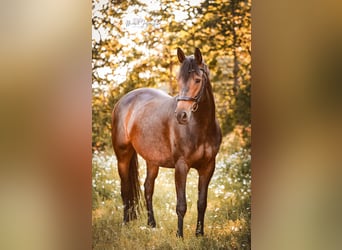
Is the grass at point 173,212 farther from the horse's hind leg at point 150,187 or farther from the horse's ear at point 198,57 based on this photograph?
the horse's ear at point 198,57

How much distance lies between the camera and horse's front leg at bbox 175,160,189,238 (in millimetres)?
2893

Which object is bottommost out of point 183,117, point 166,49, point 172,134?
point 172,134

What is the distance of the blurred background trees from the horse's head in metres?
0.04

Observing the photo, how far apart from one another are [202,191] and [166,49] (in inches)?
34.1

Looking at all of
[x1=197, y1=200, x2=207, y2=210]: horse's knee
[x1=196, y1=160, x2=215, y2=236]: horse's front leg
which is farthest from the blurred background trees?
[x1=197, y1=200, x2=207, y2=210]: horse's knee

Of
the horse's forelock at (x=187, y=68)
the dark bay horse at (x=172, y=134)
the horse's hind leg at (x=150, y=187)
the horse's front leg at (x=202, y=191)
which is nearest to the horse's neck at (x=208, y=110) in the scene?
the dark bay horse at (x=172, y=134)

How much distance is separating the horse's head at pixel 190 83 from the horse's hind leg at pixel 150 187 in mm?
341

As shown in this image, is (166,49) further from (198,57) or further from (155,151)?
(155,151)

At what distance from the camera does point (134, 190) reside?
9.80 feet

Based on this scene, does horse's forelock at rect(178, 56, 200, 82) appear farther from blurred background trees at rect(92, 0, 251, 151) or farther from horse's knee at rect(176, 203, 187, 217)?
horse's knee at rect(176, 203, 187, 217)

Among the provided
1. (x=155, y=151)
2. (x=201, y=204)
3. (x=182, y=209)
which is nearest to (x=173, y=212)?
(x=182, y=209)

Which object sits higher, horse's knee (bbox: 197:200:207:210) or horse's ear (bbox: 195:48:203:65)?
horse's ear (bbox: 195:48:203:65)
